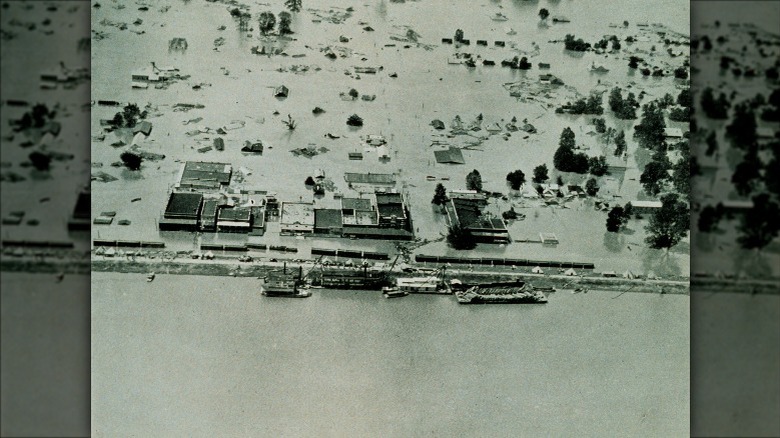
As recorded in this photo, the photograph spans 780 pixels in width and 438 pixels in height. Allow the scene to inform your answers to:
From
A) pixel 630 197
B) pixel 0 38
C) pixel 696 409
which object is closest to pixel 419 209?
pixel 630 197

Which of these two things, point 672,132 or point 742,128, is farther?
point 672,132

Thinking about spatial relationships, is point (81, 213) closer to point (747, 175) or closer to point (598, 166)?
point (598, 166)

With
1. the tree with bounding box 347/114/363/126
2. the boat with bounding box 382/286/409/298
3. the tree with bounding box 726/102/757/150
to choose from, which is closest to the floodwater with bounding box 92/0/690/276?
the tree with bounding box 347/114/363/126

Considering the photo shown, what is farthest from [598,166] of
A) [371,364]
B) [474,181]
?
[371,364]

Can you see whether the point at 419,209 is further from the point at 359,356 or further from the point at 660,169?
the point at 660,169

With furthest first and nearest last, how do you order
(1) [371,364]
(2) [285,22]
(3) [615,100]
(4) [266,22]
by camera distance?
(3) [615,100] < (4) [266,22] < (2) [285,22] < (1) [371,364]
